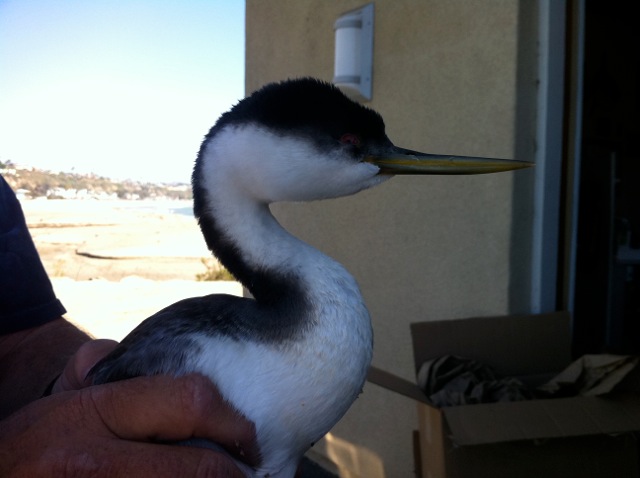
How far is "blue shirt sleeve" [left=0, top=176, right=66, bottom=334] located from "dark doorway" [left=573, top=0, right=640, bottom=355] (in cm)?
403

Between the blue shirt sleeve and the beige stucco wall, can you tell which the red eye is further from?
the beige stucco wall

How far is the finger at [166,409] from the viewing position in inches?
41.3

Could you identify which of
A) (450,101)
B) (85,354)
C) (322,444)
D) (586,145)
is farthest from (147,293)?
(85,354)

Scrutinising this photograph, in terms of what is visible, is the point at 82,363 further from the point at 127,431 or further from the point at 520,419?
the point at 520,419

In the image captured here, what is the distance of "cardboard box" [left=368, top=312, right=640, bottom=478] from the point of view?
177cm

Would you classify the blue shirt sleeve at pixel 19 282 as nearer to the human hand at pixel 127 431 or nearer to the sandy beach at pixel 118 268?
the sandy beach at pixel 118 268

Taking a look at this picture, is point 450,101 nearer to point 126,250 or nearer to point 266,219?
point 266,219

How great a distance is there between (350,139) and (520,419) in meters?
1.06

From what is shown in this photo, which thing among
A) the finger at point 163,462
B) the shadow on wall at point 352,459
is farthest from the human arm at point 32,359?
the shadow on wall at point 352,459

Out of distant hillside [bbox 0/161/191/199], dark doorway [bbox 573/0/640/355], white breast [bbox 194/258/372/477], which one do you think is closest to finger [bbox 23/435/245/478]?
white breast [bbox 194/258/372/477]

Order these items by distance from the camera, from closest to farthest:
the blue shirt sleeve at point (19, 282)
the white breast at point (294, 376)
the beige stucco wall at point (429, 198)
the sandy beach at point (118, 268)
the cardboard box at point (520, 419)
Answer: the white breast at point (294, 376) → the cardboard box at point (520, 419) → the blue shirt sleeve at point (19, 282) → the beige stucco wall at point (429, 198) → the sandy beach at point (118, 268)

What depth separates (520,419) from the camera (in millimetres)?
1789

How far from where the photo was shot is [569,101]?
268 centimetres

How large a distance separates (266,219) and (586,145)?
14.6 feet
